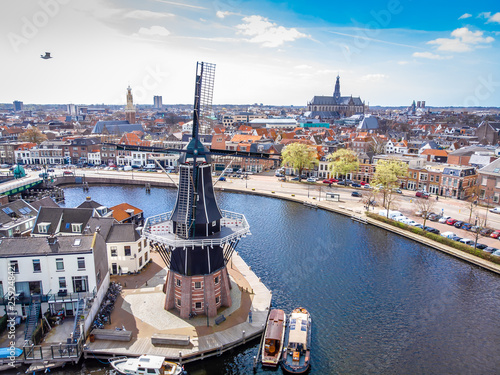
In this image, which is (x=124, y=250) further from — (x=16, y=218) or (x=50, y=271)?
(x=16, y=218)

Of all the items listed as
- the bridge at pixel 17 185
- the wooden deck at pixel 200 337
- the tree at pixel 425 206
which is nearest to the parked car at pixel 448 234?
the tree at pixel 425 206

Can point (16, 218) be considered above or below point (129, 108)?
below

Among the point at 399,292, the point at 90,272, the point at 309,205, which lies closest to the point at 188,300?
the point at 90,272

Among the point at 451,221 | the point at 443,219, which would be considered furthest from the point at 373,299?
the point at 443,219

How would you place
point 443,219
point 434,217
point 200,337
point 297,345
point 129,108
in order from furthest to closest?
point 129,108 < point 434,217 < point 443,219 < point 200,337 < point 297,345

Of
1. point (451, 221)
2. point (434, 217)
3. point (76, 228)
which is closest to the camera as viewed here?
point (76, 228)

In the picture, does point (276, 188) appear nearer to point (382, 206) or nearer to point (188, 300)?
point (382, 206)

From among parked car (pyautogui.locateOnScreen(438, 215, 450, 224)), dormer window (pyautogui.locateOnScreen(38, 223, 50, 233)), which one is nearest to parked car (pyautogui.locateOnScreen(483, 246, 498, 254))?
parked car (pyautogui.locateOnScreen(438, 215, 450, 224))

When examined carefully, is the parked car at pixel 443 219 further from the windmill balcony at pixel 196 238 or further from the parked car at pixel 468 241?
the windmill balcony at pixel 196 238

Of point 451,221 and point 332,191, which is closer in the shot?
point 451,221
